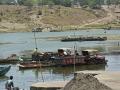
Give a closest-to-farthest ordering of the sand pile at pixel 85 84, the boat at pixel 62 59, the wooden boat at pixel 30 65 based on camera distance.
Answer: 1. the sand pile at pixel 85 84
2. the wooden boat at pixel 30 65
3. the boat at pixel 62 59

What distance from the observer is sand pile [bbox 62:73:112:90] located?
17328 mm

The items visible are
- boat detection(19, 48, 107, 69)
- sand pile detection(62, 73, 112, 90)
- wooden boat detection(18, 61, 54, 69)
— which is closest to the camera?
sand pile detection(62, 73, 112, 90)

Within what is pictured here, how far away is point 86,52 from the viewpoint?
58375 millimetres

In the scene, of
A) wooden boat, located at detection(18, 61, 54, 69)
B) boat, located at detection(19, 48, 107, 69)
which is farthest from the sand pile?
wooden boat, located at detection(18, 61, 54, 69)

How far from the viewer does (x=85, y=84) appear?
17.5m

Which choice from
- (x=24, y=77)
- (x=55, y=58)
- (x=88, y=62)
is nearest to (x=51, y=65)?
(x=55, y=58)

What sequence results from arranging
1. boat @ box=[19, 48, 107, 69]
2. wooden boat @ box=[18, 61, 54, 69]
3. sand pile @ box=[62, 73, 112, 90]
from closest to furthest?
1. sand pile @ box=[62, 73, 112, 90]
2. wooden boat @ box=[18, 61, 54, 69]
3. boat @ box=[19, 48, 107, 69]

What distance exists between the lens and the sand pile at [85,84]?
17.3 metres

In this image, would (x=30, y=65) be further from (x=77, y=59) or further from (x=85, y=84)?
(x=85, y=84)

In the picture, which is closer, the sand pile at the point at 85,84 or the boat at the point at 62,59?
the sand pile at the point at 85,84

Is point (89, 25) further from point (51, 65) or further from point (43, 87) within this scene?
point (43, 87)

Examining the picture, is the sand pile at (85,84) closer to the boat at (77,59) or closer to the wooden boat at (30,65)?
the boat at (77,59)

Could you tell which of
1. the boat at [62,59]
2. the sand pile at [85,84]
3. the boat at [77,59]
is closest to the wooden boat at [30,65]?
the boat at [62,59]

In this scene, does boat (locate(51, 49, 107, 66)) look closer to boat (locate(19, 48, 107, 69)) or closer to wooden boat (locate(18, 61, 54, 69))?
boat (locate(19, 48, 107, 69))
